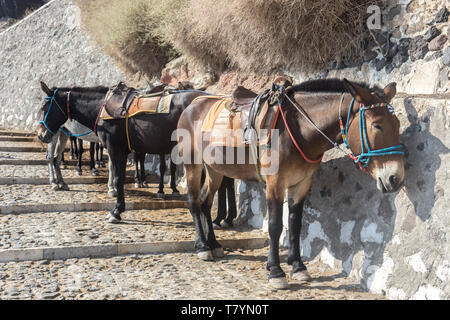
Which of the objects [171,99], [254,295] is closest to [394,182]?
[254,295]

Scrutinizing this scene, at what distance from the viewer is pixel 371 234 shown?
3.99 metres

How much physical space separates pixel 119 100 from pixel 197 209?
2167 millimetres

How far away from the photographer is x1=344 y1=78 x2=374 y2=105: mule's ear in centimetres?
343

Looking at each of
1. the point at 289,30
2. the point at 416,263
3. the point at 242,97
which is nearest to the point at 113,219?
the point at 242,97

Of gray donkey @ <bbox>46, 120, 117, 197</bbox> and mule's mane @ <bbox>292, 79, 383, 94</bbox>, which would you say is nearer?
mule's mane @ <bbox>292, 79, 383, 94</bbox>

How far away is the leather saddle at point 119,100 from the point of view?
19.7ft

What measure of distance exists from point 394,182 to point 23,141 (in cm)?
1275

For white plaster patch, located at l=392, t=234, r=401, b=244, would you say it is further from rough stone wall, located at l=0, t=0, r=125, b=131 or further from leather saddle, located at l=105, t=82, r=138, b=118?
rough stone wall, located at l=0, t=0, r=125, b=131

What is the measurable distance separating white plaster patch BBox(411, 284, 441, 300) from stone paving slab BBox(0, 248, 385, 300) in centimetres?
42

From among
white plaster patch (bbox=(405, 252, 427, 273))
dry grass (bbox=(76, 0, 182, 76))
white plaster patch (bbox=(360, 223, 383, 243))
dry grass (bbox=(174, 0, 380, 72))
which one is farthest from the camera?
dry grass (bbox=(76, 0, 182, 76))

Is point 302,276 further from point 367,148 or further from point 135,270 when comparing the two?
point 135,270

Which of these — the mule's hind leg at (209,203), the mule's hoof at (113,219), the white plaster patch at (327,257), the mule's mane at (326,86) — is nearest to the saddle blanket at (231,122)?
the mule's mane at (326,86)

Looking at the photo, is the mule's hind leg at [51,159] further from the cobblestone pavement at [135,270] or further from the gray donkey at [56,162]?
the cobblestone pavement at [135,270]

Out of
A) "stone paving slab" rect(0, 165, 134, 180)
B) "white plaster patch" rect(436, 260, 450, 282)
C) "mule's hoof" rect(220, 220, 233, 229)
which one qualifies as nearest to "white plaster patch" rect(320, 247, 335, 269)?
"white plaster patch" rect(436, 260, 450, 282)
